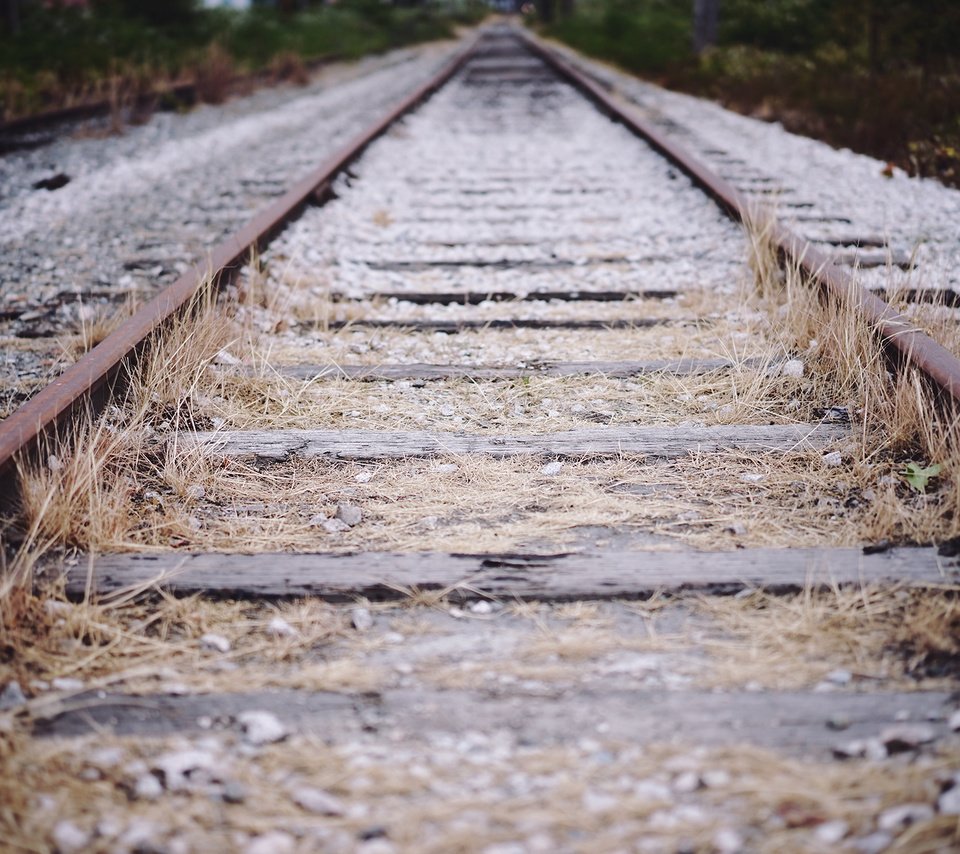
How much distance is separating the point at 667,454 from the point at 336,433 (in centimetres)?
100

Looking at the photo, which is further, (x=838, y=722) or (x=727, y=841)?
(x=838, y=722)

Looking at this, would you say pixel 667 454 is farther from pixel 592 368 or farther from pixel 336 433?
pixel 336 433

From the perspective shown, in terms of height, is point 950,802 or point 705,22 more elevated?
point 705,22

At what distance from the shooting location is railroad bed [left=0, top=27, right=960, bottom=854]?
4.66 feet

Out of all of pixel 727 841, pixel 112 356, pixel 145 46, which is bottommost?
pixel 727 841

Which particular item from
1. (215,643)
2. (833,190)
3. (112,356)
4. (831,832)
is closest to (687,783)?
(831,832)

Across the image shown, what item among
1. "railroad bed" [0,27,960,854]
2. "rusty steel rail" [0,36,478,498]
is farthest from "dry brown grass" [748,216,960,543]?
"rusty steel rail" [0,36,478,498]

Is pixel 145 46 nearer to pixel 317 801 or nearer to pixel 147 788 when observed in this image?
pixel 147 788

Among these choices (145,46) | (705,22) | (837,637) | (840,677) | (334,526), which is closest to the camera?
(840,677)

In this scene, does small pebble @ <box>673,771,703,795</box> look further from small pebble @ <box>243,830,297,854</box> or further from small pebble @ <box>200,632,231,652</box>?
small pebble @ <box>200,632,231,652</box>

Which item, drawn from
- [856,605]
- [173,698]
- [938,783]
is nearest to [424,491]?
[173,698]

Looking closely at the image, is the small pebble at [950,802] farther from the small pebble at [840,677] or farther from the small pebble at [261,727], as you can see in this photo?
the small pebble at [261,727]

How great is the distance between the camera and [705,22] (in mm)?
13820

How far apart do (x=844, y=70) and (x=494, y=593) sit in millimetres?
10439
